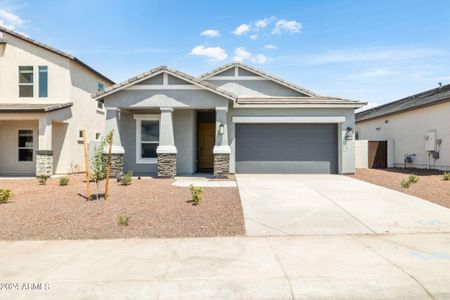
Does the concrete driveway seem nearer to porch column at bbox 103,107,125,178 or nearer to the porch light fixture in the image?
the porch light fixture

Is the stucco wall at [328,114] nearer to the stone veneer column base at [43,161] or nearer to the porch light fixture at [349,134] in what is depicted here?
the porch light fixture at [349,134]

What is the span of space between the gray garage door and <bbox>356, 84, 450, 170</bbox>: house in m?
6.70

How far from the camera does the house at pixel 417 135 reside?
1634 centimetres

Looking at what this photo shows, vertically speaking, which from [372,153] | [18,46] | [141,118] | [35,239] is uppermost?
[18,46]

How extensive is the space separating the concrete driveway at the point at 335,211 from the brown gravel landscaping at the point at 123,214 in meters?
0.63

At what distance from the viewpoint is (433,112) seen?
17.2 metres

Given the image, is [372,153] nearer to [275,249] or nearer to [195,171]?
[195,171]

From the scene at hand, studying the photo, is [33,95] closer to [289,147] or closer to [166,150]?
[166,150]

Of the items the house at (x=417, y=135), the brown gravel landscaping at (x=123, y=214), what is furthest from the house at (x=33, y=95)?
Result: the house at (x=417, y=135)

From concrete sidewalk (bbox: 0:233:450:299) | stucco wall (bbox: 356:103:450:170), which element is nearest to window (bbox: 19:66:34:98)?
concrete sidewalk (bbox: 0:233:450:299)

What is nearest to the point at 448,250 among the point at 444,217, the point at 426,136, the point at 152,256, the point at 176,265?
the point at 444,217

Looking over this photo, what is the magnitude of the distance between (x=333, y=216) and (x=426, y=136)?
14014 mm

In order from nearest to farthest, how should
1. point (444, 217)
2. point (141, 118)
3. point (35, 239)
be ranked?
point (35, 239) < point (444, 217) < point (141, 118)

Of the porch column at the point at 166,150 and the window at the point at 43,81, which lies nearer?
the porch column at the point at 166,150
